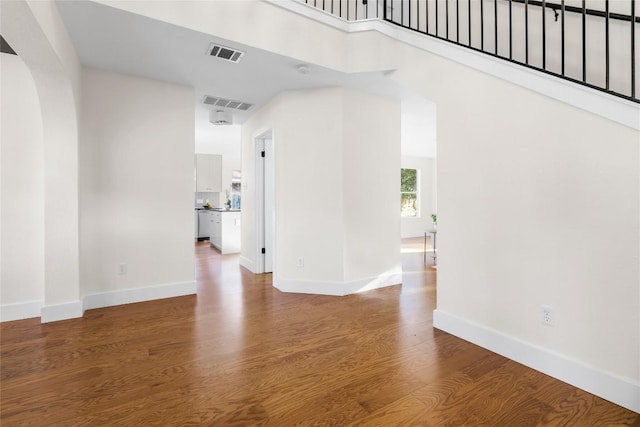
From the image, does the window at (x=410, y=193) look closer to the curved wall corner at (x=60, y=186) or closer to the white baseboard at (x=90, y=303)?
the white baseboard at (x=90, y=303)

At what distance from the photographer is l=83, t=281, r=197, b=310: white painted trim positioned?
130 inches

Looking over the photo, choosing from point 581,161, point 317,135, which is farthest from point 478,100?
point 317,135

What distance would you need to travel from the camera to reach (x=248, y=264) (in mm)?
5211

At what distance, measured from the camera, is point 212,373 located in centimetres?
204

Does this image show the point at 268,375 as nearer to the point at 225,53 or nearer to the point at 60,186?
the point at 60,186

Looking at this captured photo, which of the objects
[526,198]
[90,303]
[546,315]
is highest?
[526,198]

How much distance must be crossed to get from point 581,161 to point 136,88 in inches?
158

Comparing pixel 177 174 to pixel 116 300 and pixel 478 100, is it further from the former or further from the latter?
pixel 478 100

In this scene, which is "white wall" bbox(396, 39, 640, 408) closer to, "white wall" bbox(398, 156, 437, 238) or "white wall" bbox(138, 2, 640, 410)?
"white wall" bbox(138, 2, 640, 410)

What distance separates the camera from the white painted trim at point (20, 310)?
2953mm

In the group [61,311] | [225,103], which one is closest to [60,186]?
[61,311]

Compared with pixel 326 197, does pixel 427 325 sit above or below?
below

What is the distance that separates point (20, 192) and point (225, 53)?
2289 mm

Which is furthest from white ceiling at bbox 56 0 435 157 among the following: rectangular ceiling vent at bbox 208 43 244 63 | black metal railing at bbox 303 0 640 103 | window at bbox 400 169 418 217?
window at bbox 400 169 418 217
